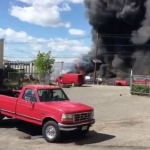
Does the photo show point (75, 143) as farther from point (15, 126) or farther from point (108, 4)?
point (108, 4)

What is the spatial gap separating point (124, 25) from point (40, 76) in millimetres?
27742

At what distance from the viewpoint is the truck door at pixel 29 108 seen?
996cm

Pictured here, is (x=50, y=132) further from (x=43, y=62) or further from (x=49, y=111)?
(x=43, y=62)

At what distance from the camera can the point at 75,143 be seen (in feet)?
30.9

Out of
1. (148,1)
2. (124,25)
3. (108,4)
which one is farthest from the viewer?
(124,25)

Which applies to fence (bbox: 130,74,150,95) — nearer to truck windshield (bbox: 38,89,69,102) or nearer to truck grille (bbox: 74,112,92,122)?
truck windshield (bbox: 38,89,69,102)

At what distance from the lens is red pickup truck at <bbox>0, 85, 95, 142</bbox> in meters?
9.34

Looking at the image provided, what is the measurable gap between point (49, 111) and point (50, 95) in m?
1.14

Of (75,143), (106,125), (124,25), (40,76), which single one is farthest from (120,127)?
(124,25)

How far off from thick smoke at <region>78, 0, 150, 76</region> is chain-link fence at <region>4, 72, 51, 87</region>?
68.9 ft

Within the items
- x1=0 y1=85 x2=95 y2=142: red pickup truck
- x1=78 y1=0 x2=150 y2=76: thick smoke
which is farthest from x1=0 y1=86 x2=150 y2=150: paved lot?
x1=78 y1=0 x2=150 y2=76: thick smoke

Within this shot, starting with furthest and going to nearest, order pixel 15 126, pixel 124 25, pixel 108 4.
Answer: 1. pixel 124 25
2. pixel 108 4
3. pixel 15 126

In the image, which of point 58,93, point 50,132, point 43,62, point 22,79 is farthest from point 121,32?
point 50,132

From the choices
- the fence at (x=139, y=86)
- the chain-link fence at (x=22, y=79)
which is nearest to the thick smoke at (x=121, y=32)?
the chain-link fence at (x=22, y=79)
